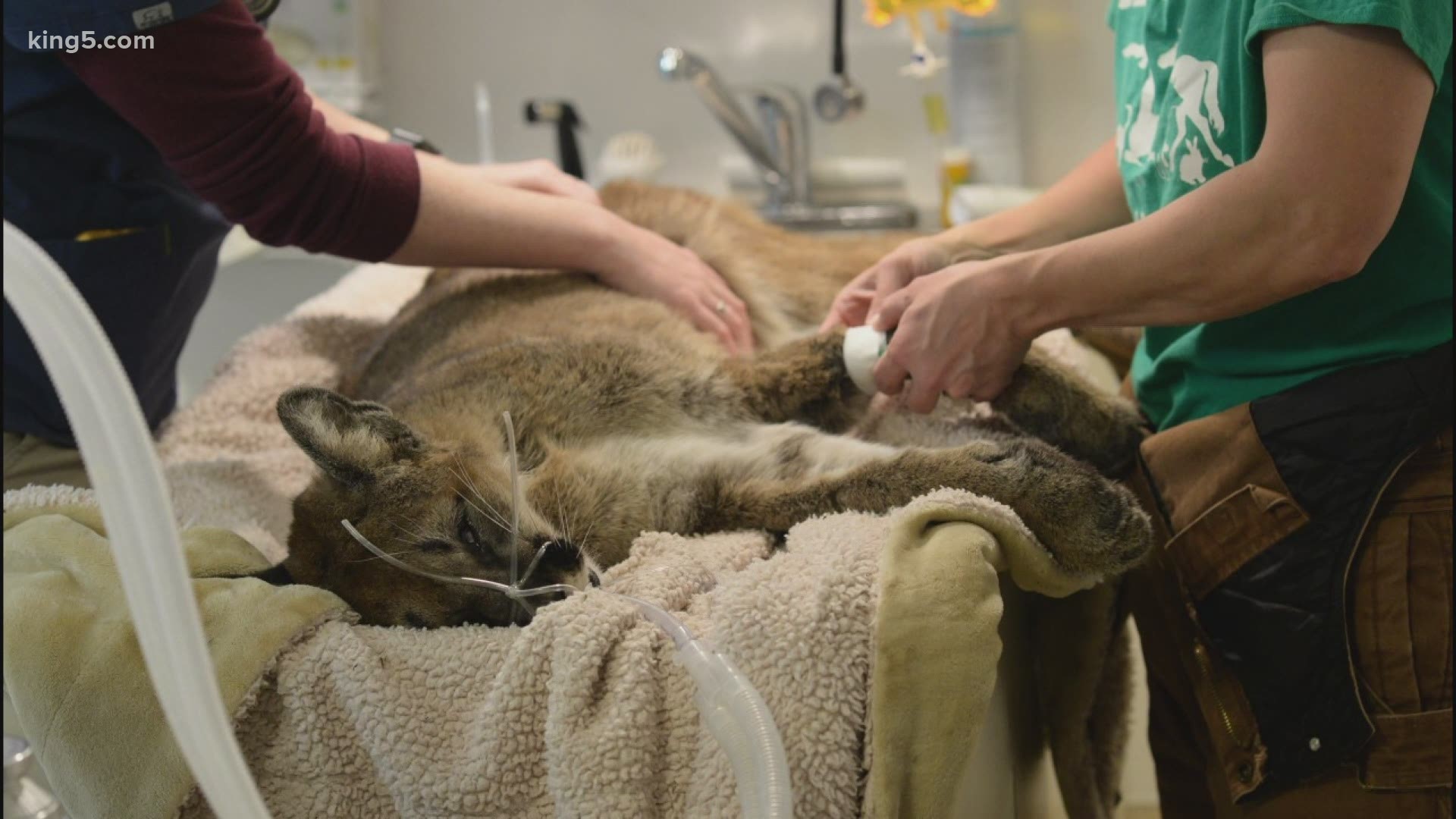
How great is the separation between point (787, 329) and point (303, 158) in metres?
1.14

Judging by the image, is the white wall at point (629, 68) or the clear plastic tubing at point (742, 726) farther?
the white wall at point (629, 68)

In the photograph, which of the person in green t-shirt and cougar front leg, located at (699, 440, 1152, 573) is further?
cougar front leg, located at (699, 440, 1152, 573)

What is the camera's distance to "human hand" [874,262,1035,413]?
161cm

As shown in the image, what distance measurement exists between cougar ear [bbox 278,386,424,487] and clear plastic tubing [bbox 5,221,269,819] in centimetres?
68

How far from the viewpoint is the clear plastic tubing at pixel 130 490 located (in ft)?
2.77

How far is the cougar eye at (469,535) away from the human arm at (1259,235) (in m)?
0.69

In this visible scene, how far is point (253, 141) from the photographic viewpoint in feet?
5.71

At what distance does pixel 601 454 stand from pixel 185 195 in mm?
957

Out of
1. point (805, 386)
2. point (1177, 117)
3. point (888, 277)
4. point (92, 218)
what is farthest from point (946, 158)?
point (92, 218)

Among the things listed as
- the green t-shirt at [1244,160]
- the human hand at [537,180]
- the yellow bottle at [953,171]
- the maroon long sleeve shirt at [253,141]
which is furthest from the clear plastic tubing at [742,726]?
the yellow bottle at [953,171]

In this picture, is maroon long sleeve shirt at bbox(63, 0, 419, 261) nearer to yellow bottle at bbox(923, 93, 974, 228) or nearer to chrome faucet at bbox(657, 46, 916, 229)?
chrome faucet at bbox(657, 46, 916, 229)

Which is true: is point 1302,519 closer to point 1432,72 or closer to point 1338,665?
point 1338,665

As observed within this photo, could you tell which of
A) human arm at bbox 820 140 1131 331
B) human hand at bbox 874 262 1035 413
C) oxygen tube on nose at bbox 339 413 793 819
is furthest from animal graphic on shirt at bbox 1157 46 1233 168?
oxygen tube on nose at bbox 339 413 793 819

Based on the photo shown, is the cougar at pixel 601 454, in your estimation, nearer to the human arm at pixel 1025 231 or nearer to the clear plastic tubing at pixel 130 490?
the human arm at pixel 1025 231
